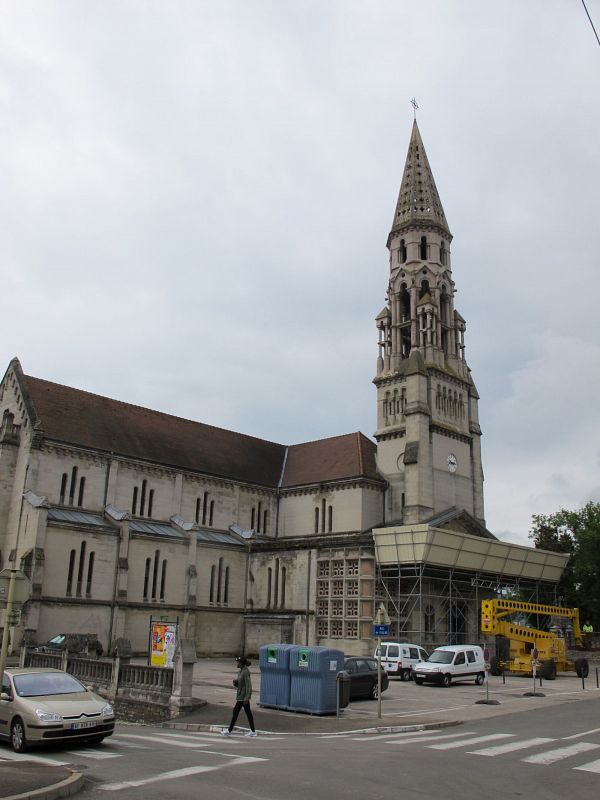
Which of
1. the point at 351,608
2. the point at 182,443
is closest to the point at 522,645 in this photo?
the point at 351,608

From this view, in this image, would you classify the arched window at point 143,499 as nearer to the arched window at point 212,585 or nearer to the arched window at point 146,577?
the arched window at point 146,577

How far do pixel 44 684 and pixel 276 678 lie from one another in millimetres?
8652

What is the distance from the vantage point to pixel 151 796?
9625mm

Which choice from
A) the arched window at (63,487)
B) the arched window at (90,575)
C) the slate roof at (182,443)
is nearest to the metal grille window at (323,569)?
the slate roof at (182,443)

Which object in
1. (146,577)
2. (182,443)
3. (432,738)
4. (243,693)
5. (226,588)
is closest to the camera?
(432,738)

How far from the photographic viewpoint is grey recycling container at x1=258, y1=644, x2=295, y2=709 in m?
21.8

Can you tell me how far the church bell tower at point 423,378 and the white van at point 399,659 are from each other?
1504cm

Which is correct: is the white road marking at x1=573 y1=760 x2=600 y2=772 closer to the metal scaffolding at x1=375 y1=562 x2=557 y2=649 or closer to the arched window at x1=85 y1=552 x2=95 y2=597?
the metal scaffolding at x1=375 y1=562 x2=557 y2=649

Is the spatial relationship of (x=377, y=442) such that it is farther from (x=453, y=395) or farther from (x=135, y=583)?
(x=135, y=583)

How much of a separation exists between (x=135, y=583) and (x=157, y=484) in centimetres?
737

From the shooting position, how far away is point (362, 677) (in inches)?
977

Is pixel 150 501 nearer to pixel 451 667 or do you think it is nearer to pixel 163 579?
pixel 163 579

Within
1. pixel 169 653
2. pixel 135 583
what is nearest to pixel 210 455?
pixel 135 583

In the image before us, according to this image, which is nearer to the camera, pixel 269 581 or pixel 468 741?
pixel 468 741
